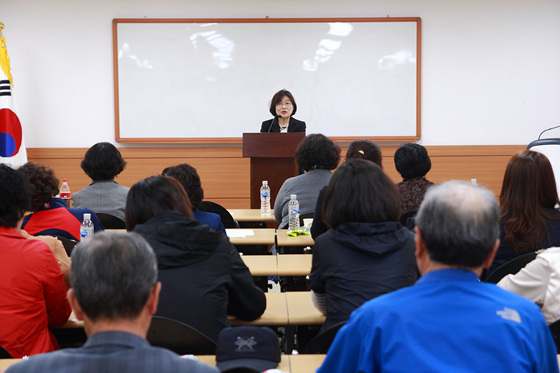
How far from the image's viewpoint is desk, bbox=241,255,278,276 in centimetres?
289

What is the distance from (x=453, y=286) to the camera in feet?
4.01

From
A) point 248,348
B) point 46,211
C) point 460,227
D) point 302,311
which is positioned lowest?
point 302,311

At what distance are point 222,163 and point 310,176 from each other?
3427 mm

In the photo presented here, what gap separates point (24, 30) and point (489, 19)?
6123 mm

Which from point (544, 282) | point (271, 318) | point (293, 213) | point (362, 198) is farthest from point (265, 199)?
point (544, 282)

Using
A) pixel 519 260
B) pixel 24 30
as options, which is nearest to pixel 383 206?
pixel 519 260

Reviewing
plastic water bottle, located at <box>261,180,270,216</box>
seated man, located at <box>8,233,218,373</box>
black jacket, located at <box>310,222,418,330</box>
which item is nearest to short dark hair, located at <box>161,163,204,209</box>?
black jacket, located at <box>310,222,418,330</box>

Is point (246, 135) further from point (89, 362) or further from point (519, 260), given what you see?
point (89, 362)

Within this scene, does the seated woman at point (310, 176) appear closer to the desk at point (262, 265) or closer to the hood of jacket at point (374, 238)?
the desk at point (262, 265)

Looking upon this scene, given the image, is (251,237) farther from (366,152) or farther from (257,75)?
(257,75)

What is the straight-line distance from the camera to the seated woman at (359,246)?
6.95 ft

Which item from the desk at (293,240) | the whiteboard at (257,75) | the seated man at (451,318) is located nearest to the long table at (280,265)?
the desk at (293,240)

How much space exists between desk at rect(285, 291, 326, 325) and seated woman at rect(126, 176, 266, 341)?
26 cm

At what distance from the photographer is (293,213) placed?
160 inches
